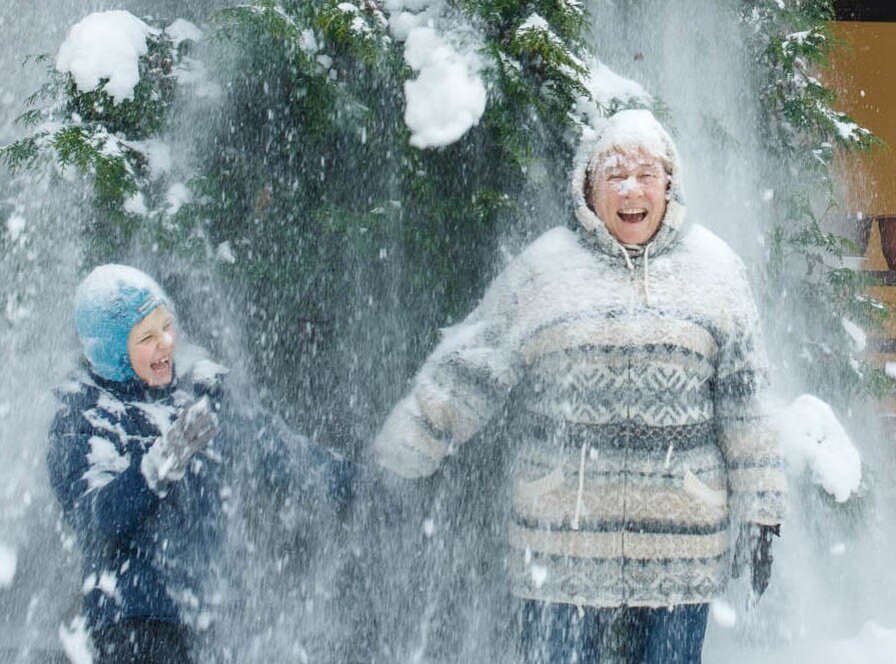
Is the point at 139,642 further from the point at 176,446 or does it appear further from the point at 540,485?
the point at 540,485

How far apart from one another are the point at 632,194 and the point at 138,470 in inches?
55.4

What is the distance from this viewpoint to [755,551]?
2.55 metres

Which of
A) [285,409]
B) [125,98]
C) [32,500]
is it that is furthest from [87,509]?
[32,500]

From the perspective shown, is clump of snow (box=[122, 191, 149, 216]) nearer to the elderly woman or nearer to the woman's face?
the elderly woman

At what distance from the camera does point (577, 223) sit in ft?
8.77

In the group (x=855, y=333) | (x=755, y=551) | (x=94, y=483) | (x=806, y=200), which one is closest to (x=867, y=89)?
(x=806, y=200)

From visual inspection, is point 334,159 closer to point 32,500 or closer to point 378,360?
point 378,360

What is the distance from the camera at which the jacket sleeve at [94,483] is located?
225 centimetres

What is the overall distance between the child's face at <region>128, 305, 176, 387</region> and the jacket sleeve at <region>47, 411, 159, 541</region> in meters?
0.19

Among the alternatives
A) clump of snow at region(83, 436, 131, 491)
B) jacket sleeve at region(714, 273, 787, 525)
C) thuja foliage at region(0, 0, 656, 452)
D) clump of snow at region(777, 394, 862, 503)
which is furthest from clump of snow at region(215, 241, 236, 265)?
clump of snow at region(777, 394, 862, 503)

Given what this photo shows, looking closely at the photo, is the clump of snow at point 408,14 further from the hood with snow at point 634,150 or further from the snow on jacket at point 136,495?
the snow on jacket at point 136,495

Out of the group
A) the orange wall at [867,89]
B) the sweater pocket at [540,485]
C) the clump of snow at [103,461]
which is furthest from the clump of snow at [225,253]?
the orange wall at [867,89]

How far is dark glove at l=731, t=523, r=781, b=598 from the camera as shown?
2.54m

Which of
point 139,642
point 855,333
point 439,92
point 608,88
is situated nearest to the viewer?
point 139,642
